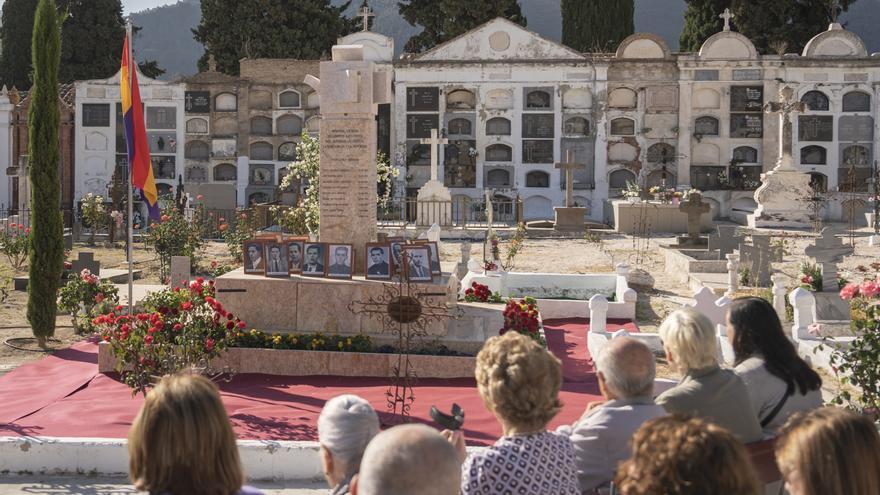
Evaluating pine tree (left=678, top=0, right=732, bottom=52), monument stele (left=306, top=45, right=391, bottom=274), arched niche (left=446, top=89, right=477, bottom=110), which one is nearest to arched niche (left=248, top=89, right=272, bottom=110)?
arched niche (left=446, top=89, right=477, bottom=110)

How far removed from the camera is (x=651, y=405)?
3510mm

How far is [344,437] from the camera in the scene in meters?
2.99

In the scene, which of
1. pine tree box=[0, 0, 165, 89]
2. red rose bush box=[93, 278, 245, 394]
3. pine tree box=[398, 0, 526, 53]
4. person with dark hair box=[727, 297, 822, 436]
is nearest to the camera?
person with dark hair box=[727, 297, 822, 436]

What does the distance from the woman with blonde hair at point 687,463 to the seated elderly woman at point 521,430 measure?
613 mm

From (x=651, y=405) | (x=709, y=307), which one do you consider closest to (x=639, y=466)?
(x=651, y=405)

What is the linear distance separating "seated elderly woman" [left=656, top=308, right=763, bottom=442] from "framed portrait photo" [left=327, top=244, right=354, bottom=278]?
212 inches

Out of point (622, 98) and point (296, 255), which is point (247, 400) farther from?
point (622, 98)

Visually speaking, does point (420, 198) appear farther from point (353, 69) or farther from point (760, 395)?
point (760, 395)

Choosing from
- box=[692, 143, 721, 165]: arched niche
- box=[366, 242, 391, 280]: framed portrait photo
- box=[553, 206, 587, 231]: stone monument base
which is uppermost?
box=[692, 143, 721, 165]: arched niche

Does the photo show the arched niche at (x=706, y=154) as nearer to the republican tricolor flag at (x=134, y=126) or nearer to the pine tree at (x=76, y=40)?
the pine tree at (x=76, y=40)

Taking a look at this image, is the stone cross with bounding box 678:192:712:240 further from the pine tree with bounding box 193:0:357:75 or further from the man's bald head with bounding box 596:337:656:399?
the pine tree with bounding box 193:0:357:75

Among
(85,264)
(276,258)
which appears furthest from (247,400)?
(85,264)

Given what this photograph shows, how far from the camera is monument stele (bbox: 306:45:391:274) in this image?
30.4 feet

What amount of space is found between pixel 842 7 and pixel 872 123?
611cm
